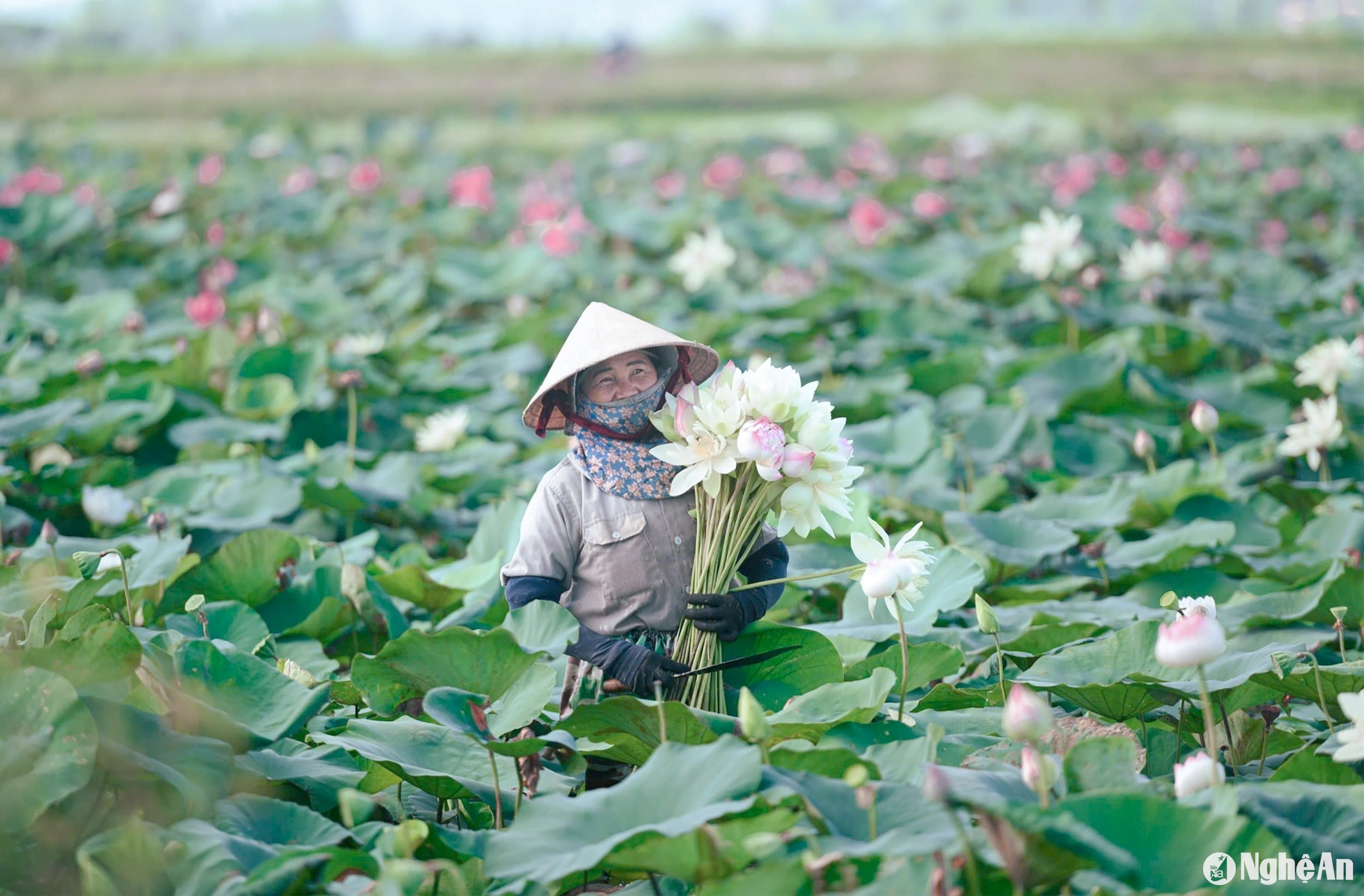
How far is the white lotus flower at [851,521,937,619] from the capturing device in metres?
1.76

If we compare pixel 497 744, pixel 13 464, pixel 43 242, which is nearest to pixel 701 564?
pixel 497 744

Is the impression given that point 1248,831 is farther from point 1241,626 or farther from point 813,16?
point 813,16

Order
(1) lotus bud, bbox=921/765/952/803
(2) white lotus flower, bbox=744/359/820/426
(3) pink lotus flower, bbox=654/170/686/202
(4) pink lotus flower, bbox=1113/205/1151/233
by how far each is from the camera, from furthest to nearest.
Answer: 1. (3) pink lotus flower, bbox=654/170/686/202
2. (4) pink lotus flower, bbox=1113/205/1151/233
3. (2) white lotus flower, bbox=744/359/820/426
4. (1) lotus bud, bbox=921/765/952/803

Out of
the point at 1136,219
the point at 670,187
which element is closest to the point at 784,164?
the point at 670,187

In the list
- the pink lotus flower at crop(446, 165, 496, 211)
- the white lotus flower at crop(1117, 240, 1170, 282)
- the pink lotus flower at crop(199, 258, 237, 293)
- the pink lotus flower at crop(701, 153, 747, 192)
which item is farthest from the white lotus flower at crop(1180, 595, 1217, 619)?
the pink lotus flower at crop(701, 153, 747, 192)

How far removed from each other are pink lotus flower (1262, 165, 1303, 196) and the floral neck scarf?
8.19 meters

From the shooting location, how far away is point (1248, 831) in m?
1.37

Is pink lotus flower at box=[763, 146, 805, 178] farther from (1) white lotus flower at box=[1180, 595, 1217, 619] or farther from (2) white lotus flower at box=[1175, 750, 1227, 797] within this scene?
(2) white lotus flower at box=[1175, 750, 1227, 797]

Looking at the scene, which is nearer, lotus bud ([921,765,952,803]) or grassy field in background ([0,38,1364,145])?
lotus bud ([921,765,952,803])

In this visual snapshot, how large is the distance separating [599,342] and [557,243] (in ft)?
14.7

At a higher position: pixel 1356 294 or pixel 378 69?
pixel 378 69

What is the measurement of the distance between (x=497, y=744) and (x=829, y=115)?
1672 cm

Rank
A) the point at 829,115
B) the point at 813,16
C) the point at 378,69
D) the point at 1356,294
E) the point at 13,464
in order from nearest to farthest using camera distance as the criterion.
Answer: the point at 13,464 < the point at 1356,294 < the point at 829,115 < the point at 378,69 < the point at 813,16

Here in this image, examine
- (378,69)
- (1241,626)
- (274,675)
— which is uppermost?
(378,69)
